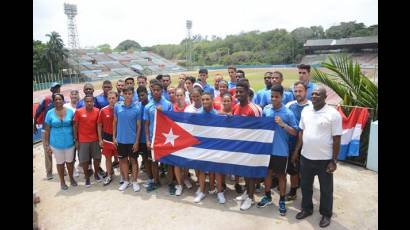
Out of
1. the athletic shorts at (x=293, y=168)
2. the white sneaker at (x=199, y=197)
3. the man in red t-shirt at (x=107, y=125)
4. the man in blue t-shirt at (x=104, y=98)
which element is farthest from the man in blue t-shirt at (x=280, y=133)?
the man in blue t-shirt at (x=104, y=98)

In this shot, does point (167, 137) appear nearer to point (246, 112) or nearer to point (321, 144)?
point (246, 112)

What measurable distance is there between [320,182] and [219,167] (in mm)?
1588

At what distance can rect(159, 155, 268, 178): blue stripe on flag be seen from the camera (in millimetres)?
4843

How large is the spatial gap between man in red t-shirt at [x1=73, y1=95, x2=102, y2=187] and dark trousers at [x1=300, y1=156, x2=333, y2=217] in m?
3.73

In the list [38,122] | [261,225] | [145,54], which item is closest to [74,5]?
[145,54]

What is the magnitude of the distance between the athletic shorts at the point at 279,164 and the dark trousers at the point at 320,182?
0.30m

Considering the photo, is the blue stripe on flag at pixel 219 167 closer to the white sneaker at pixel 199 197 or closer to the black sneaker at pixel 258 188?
the white sneaker at pixel 199 197

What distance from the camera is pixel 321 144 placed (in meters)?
4.05

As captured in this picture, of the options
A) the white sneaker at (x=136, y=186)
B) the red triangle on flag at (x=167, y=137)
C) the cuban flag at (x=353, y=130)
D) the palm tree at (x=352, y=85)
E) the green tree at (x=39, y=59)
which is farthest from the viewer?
the green tree at (x=39, y=59)

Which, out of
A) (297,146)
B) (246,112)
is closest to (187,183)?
(246,112)

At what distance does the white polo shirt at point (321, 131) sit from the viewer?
397 cm

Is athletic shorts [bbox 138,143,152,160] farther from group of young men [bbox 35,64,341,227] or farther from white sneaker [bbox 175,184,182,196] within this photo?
white sneaker [bbox 175,184,182,196]
